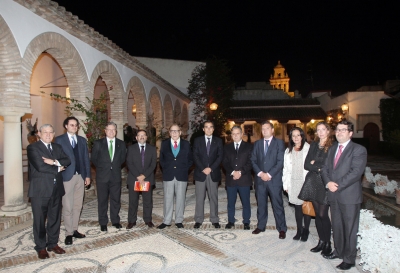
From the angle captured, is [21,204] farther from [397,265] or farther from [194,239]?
[397,265]

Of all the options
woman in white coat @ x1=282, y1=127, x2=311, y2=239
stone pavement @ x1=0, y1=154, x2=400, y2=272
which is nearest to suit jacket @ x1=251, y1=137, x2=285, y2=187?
woman in white coat @ x1=282, y1=127, x2=311, y2=239

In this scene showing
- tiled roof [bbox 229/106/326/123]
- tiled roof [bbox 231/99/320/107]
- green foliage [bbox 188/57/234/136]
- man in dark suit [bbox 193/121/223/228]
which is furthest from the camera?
tiled roof [bbox 231/99/320/107]

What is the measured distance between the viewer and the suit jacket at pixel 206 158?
5.27 meters

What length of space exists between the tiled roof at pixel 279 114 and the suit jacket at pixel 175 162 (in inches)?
887

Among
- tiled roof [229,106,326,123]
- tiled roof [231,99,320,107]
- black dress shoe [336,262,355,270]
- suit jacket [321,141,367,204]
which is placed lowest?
black dress shoe [336,262,355,270]

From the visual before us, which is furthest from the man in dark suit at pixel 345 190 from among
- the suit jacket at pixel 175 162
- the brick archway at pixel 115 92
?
the brick archway at pixel 115 92

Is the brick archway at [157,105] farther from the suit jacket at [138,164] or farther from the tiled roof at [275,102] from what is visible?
the tiled roof at [275,102]

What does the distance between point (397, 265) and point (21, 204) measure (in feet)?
20.2

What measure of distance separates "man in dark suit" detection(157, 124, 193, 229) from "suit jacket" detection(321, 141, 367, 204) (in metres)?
2.46

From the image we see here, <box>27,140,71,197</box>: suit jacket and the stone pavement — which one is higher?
<box>27,140,71,197</box>: suit jacket

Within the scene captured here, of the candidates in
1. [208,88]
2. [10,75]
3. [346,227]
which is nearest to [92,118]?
[10,75]

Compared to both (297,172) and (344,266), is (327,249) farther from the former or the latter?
(297,172)

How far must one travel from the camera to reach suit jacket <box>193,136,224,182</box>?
527cm

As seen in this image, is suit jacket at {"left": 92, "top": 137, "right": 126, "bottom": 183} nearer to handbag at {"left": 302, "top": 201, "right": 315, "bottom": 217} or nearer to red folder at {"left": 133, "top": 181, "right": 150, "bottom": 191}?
red folder at {"left": 133, "top": 181, "right": 150, "bottom": 191}
